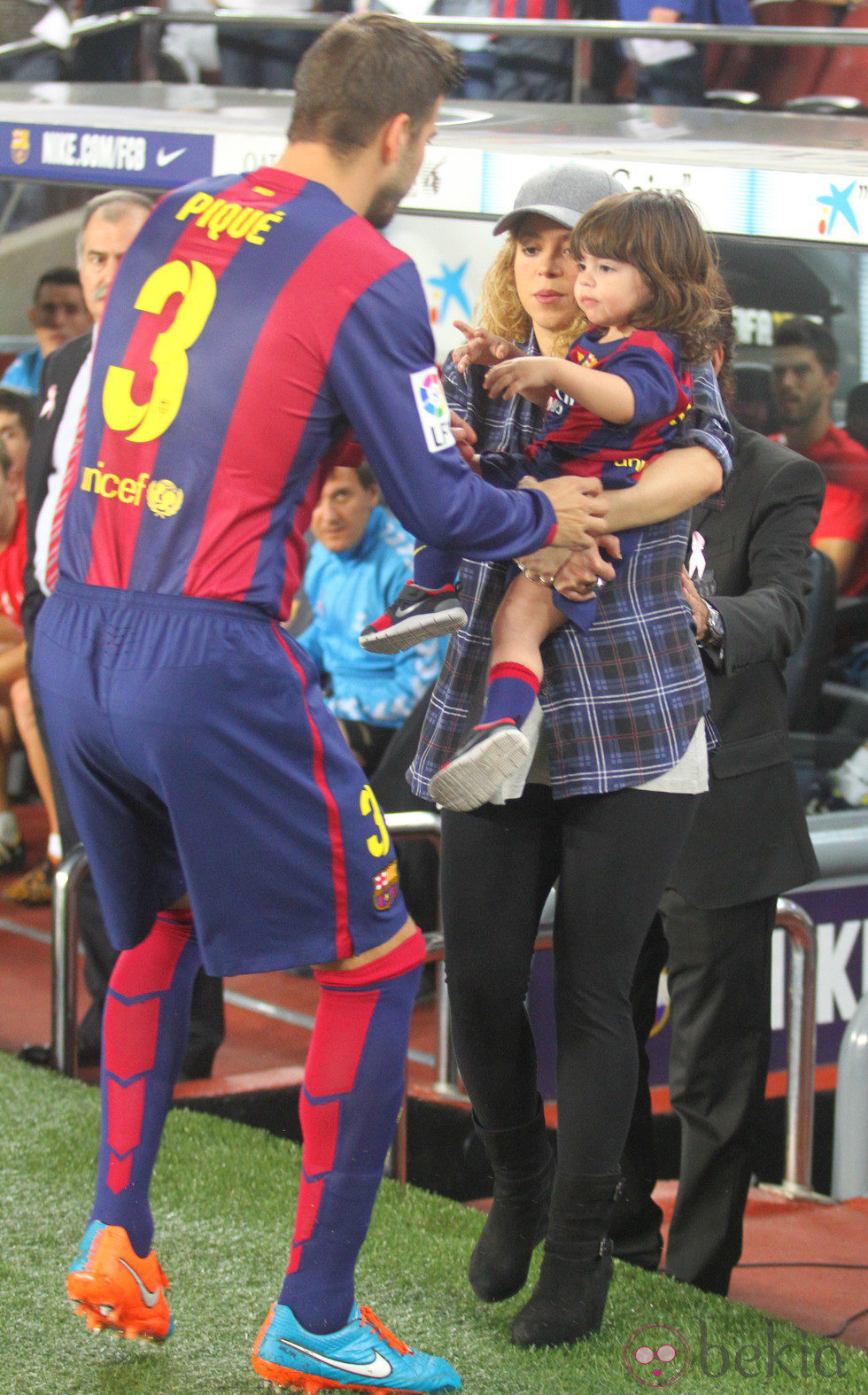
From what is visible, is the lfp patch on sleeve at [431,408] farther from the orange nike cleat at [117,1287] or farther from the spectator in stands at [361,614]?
the spectator in stands at [361,614]

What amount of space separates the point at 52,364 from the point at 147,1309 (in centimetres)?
253

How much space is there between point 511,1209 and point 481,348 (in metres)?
1.32

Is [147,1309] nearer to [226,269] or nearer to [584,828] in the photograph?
[584,828]

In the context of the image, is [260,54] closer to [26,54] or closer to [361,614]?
[26,54]

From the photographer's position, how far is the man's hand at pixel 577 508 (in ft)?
7.59

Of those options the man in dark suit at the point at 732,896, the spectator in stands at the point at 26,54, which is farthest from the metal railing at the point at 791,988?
the spectator in stands at the point at 26,54

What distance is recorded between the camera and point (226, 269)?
7.00 ft

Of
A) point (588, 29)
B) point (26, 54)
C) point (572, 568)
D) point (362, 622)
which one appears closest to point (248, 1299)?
point (572, 568)

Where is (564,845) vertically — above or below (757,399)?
below

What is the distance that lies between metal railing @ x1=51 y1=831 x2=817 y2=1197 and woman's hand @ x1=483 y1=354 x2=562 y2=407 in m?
1.43

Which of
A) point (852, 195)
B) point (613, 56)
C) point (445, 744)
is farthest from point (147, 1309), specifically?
point (613, 56)

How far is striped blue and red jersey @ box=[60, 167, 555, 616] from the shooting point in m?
2.10

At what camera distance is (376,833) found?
2.26 metres

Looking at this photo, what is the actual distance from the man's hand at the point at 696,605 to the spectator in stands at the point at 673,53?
11.7 ft
